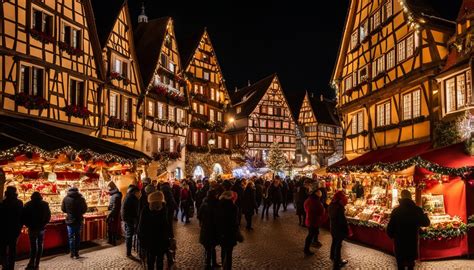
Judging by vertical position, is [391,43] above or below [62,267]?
above

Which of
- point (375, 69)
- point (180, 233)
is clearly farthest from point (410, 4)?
point (180, 233)

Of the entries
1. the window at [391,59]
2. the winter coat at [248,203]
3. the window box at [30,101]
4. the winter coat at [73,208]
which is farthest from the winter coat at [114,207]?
the window at [391,59]

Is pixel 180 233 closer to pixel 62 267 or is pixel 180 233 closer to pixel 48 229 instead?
pixel 48 229

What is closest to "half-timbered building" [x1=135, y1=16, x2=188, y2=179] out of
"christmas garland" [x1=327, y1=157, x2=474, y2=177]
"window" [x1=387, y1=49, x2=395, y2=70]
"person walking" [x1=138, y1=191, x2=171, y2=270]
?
"window" [x1=387, y1=49, x2=395, y2=70]

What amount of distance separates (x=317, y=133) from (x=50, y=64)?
43790 mm

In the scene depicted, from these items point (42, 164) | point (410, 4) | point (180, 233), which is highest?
point (410, 4)

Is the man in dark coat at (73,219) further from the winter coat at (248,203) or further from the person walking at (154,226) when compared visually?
the winter coat at (248,203)

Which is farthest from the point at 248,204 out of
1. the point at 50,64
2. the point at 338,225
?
the point at 50,64

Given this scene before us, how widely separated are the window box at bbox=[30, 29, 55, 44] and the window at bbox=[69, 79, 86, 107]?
7.32ft

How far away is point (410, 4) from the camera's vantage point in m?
17.7

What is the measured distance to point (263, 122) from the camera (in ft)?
169

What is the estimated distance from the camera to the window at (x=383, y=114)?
64.2 ft

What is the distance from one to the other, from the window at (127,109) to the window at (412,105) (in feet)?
49.0

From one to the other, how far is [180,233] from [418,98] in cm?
1011
